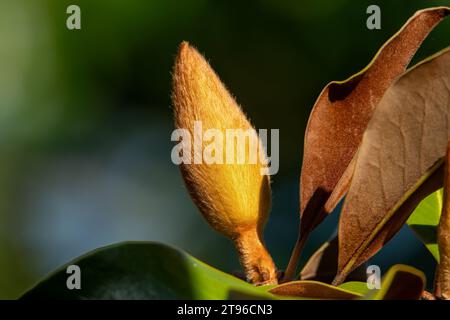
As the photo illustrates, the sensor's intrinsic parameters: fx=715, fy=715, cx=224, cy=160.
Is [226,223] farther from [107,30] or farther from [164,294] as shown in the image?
[107,30]

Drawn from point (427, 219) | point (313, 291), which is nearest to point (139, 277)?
point (313, 291)

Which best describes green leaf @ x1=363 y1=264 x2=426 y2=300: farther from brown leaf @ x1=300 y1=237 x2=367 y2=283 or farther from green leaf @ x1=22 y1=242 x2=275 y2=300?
brown leaf @ x1=300 y1=237 x2=367 y2=283

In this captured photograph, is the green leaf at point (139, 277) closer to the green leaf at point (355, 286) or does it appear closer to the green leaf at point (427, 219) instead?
the green leaf at point (355, 286)

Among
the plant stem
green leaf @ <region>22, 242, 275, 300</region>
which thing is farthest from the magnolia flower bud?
green leaf @ <region>22, 242, 275, 300</region>

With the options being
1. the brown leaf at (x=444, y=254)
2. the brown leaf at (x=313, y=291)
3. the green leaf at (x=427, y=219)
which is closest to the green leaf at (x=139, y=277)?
the brown leaf at (x=313, y=291)

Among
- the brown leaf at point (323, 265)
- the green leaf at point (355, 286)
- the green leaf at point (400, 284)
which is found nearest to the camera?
the green leaf at point (400, 284)

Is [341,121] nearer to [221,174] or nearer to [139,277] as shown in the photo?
[221,174]
